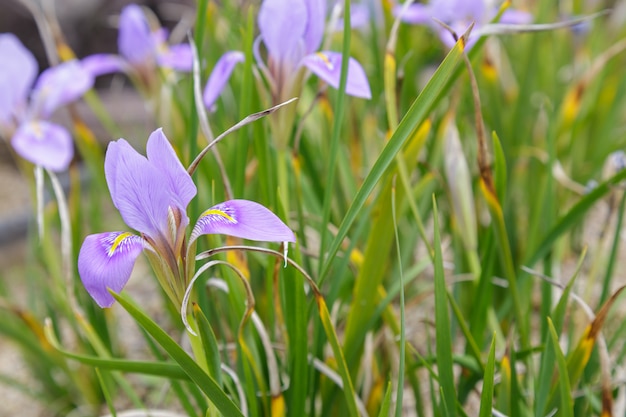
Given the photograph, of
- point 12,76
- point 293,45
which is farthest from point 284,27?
point 12,76

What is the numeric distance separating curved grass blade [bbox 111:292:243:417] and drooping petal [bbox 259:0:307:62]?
31cm

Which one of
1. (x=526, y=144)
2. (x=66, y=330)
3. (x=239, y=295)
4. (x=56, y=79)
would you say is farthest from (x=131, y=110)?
(x=239, y=295)

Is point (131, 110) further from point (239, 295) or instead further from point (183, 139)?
point (239, 295)

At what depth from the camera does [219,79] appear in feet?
2.23

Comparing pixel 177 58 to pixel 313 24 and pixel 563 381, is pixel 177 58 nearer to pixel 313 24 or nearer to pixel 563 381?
pixel 313 24

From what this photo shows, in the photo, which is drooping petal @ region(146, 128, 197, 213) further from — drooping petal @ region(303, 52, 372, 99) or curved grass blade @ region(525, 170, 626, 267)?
curved grass blade @ region(525, 170, 626, 267)

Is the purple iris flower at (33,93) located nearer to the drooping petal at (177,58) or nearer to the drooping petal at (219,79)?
the drooping petal at (177,58)

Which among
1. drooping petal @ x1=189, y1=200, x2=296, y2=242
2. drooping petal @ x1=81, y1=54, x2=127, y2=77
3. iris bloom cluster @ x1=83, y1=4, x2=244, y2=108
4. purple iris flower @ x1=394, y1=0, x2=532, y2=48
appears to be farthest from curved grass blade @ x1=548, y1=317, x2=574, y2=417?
drooping petal @ x1=81, y1=54, x2=127, y2=77

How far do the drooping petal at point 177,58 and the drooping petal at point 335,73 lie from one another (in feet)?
1.32

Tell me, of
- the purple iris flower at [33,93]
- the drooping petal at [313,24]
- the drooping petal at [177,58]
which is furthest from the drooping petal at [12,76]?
the drooping petal at [313,24]

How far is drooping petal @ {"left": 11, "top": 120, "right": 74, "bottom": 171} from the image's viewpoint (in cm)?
85

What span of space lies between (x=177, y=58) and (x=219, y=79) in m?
0.40

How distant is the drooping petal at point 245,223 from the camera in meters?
0.41

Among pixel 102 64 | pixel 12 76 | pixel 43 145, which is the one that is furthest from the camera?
pixel 102 64
